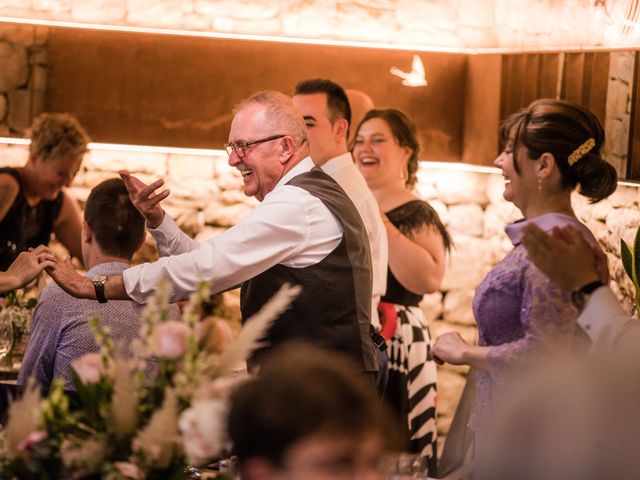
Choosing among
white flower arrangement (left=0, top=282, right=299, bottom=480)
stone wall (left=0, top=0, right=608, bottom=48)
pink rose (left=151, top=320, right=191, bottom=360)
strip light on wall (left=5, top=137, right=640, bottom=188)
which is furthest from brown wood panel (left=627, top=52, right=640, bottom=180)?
pink rose (left=151, top=320, right=191, bottom=360)

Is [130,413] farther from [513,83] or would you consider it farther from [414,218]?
[513,83]

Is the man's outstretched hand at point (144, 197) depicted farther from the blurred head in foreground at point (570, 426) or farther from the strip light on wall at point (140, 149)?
the strip light on wall at point (140, 149)

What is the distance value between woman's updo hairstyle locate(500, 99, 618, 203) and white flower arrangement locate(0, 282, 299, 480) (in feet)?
4.10

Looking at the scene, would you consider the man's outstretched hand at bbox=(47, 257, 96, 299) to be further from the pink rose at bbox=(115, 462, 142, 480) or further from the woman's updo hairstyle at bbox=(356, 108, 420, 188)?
the woman's updo hairstyle at bbox=(356, 108, 420, 188)

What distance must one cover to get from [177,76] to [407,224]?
180cm

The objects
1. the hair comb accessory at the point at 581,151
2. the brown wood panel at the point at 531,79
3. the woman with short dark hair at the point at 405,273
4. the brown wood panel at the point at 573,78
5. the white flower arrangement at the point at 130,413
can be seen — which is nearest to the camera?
the white flower arrangement at the point at 130,413

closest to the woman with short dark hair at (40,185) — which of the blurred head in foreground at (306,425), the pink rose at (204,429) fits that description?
the pink rose at (204,429)

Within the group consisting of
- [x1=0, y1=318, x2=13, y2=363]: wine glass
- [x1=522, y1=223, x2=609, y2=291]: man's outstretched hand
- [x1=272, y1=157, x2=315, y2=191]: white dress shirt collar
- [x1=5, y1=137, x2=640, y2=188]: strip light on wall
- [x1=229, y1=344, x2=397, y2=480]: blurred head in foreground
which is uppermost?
[x1=272, y1=157, x2=315, y2=191]: white dress shirt collar

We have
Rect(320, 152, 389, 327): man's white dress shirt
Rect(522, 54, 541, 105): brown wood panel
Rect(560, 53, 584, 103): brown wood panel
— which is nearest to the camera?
Rect(320, 152, 389, 327): man's white dress shirt

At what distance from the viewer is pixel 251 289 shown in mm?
3332

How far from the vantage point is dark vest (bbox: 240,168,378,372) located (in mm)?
3264

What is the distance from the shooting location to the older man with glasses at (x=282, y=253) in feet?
10.2

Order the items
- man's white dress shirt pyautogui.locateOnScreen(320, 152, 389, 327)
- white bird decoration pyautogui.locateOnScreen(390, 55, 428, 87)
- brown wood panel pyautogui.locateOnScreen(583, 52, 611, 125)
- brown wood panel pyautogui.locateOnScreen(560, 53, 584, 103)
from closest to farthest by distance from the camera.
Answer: man's white dress shirt pyautogui.locateOnScreen(320, 152, 389, 327) → brown wood panel pyautogui.locateOnScreen(583, 52, 611, 125) → brown wood panel pyautogui.locateOnScreen(560, 53, 584, 103) → white bird decoration pyautogui.locateOnScreen(390, 55, 428, 87)

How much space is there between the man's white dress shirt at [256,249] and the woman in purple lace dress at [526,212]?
0.47 metres
